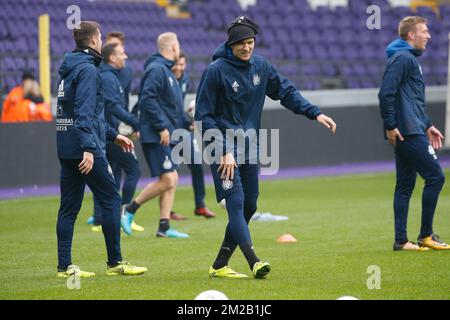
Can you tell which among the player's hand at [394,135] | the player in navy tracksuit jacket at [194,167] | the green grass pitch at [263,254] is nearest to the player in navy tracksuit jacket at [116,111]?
the green grass pitch at [263,254]

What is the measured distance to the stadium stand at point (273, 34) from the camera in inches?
862

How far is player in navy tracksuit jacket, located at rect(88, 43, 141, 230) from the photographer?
12344mm

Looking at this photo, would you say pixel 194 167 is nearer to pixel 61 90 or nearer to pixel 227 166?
pixel 61 90

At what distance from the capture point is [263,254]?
416 inches

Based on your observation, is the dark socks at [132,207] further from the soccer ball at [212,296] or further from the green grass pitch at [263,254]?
the soccer ball at [212,296]

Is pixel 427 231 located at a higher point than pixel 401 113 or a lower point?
lower

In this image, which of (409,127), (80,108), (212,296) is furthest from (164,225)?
(212,296)

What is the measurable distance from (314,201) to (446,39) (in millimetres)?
13641

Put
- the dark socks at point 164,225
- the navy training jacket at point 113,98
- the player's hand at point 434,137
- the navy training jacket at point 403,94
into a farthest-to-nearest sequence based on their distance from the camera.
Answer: the navy training jacket at point 113,98
the dark socks at point 164,225
the player's hand at point 434,137
the navy training jacket at point 403,94

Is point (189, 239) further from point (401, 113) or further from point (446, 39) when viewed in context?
point (446, 39)

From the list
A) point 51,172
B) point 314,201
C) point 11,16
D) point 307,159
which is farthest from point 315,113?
point 11,16

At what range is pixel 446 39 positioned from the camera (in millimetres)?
28281

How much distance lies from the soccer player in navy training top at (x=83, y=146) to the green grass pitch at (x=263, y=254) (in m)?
0.31

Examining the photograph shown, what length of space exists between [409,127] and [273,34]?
16038 millimetres
